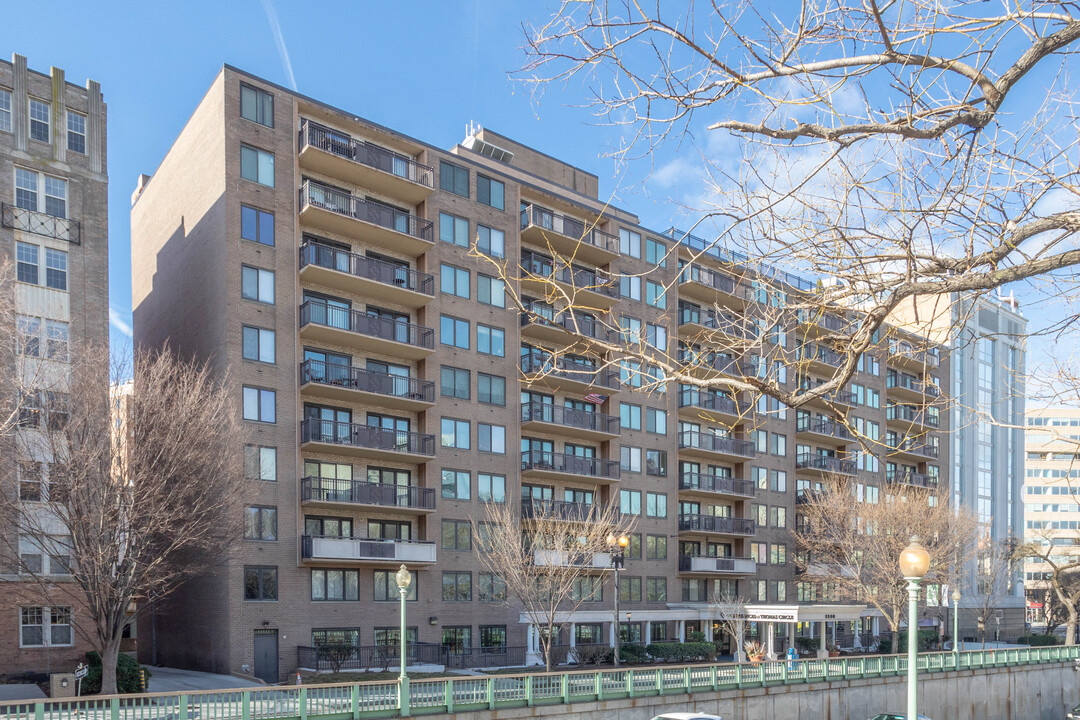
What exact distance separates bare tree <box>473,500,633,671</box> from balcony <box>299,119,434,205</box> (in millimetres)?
15987

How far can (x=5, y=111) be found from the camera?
122ft

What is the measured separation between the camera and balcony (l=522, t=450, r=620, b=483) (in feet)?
163

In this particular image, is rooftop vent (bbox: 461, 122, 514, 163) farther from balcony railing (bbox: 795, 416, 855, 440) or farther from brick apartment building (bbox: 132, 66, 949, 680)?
balcony railing (bbox: 795, 416, 855, 440)

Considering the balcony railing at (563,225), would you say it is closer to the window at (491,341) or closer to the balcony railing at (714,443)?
the window at (491,341)

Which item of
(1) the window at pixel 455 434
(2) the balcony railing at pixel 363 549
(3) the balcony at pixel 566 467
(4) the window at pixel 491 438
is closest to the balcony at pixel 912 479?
(3) the balcony at pixel 566 467

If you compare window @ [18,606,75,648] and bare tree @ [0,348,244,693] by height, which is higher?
bare tree @ [0,348,244,693]

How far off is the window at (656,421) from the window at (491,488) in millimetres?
11998

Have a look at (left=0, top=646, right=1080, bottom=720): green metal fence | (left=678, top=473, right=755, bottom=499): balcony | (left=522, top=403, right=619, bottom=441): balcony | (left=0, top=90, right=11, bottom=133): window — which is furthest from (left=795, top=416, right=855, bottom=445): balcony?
(left=0, top=90, right=11, bottom=133): window

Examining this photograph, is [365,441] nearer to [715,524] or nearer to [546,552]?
[546,552]

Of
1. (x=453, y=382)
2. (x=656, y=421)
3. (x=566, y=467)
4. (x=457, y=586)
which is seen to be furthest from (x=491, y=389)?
(x=656, y=421)

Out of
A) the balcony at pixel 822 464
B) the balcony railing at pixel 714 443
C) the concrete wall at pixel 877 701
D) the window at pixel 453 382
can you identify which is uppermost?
the window at pixel 453 382

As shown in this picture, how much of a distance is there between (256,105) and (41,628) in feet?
75.9

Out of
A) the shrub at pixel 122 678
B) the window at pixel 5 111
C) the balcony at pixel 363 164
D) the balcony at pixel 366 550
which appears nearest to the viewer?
the shrub at pixel 122 678

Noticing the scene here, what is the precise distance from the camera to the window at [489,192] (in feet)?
164
